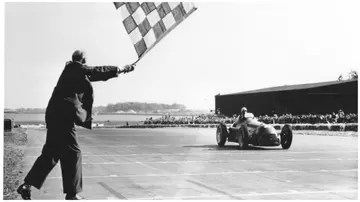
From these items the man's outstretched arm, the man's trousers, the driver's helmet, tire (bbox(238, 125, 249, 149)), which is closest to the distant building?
the driver's helmet

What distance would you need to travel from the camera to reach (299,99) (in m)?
14.0

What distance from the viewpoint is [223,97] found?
9.85m

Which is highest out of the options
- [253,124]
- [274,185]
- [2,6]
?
[2,6]

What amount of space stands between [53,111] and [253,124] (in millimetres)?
8690

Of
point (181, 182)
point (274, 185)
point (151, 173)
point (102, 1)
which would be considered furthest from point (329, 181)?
point (102, 1)

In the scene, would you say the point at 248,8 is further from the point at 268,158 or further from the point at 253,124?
the point at 253,124

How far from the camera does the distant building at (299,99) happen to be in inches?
438

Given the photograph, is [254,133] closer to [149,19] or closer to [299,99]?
[299,99]

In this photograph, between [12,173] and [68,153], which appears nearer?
[68,153]

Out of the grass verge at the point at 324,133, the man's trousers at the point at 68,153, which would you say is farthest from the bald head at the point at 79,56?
the grass verge at the point at 324,133

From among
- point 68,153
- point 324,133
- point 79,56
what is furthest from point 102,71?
point 324,133

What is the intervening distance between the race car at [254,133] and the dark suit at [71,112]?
325 inches

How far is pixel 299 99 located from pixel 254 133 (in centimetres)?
176

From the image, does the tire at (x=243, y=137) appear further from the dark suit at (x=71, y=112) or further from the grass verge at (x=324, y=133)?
the dark suit at (x=71, y=112)
